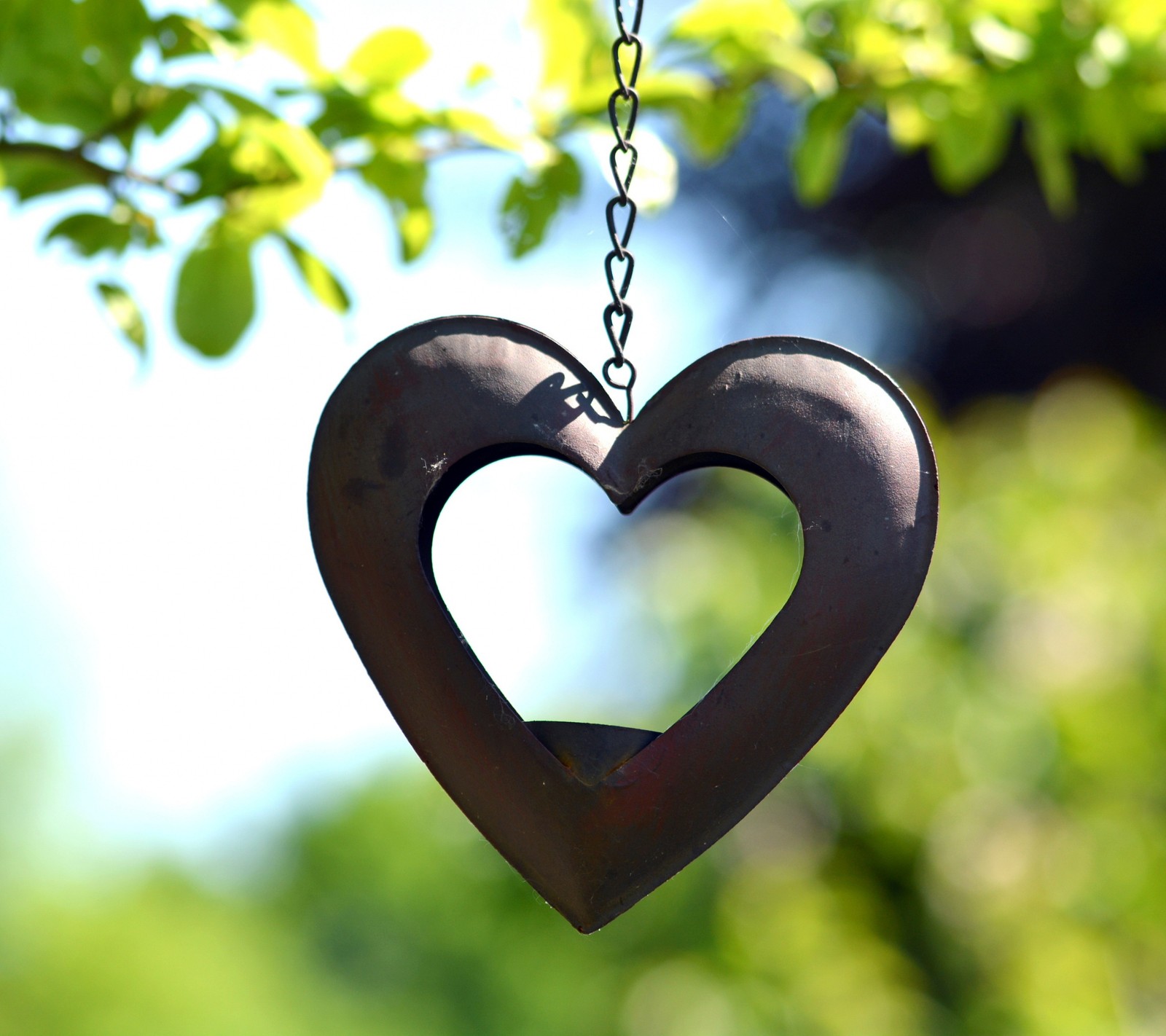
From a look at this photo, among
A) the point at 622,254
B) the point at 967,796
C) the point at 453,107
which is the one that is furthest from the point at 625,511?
the point at 967,796

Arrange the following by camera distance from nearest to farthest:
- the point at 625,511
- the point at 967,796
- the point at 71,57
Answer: the point at 625,511
the point at 71,57
the point at 967,796

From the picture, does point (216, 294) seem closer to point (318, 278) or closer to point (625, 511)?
point (318, 278)

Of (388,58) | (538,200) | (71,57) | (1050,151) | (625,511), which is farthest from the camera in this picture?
(1050,151)

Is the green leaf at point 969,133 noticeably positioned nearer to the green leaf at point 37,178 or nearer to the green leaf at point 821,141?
the green leaf at point 821,141

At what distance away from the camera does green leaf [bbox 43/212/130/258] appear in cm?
125

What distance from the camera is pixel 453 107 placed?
1.19 m

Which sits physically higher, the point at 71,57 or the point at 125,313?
the point at 71,57

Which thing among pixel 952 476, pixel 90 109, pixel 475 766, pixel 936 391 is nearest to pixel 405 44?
pixel 90 109

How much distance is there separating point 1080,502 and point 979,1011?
159 cm

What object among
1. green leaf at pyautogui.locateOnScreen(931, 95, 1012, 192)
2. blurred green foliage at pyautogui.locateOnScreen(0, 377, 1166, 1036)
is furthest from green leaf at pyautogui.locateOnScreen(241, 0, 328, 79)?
blurred green foliage at pyautogui.locateOnScreen(0, 377, 1166, 1036)

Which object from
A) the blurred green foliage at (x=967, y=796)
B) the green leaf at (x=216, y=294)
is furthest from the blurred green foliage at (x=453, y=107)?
the blurred green foliage at (x=967, y=796)

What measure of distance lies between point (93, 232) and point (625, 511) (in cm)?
76

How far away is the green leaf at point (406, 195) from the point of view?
129 cm

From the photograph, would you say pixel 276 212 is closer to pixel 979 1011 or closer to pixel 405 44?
pixel 405 44
